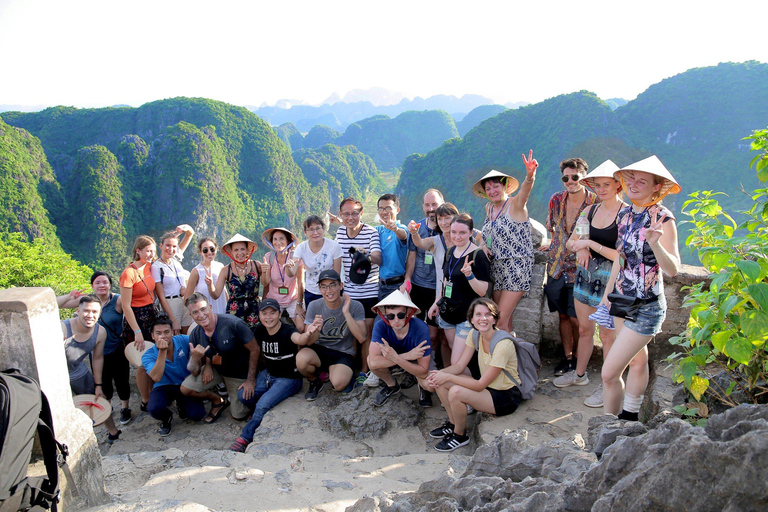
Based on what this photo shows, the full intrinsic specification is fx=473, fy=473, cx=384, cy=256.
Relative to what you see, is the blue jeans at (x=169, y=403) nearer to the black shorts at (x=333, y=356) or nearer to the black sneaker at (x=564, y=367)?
the black shorts at (x=333, y=356)

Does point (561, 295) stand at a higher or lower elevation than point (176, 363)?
higher

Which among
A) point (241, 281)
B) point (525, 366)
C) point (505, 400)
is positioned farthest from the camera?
point (241, 281)

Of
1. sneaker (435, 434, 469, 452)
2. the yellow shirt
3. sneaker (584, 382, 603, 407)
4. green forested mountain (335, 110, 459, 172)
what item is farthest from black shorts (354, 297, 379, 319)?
green forested mountain (335, 110, 459, 172)

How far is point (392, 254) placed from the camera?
4.86 metres

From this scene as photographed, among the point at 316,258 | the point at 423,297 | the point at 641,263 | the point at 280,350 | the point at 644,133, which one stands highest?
the point at 644,133

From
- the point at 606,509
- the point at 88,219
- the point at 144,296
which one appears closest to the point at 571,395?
the point at 606,509

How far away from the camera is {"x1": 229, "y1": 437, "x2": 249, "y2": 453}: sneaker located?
14.6ft

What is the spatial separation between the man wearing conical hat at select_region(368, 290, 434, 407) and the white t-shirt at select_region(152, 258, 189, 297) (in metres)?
2.45

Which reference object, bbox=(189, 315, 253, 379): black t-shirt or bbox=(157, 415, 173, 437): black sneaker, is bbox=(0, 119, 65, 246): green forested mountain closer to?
bbox=(157, 415, 173, 437): black sneaker

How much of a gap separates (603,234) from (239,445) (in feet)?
12.2

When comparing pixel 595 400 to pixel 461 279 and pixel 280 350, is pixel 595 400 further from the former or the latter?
pixel 280 350

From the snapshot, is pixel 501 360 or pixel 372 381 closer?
pixel 501 360

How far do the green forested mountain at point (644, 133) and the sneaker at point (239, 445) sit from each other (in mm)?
58561

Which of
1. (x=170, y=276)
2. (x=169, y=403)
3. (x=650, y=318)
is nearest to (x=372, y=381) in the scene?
(x=169, y=403)
